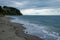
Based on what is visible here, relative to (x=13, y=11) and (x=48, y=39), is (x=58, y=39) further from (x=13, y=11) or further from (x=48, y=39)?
(x=13, y=11)

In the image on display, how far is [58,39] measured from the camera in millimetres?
18172

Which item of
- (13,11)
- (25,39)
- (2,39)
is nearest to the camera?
(2,39)

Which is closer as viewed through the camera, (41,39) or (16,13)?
(41,39)

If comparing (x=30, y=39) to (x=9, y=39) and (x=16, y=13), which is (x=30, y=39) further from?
(x=16, y=13)

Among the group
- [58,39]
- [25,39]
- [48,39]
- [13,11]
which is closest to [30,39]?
[25,39]

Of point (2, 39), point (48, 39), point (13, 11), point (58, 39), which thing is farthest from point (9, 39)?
point (13, 11)

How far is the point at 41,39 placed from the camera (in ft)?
60.3

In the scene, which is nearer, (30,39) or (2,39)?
(2,39)

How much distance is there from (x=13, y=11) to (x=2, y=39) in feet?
514

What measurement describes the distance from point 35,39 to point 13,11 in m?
155

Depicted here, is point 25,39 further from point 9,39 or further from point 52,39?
point 52,39

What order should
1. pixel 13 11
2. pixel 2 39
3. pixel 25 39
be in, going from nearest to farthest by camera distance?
pixel 2 39
pixel 25 39
pixel 13 11

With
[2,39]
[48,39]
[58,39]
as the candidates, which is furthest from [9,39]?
[58,39]

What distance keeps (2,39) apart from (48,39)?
17.3 ft
